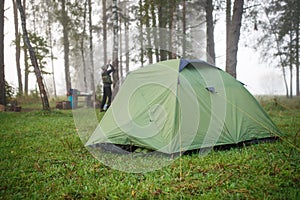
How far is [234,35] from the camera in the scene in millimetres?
7863

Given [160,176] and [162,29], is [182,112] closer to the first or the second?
[160,176]

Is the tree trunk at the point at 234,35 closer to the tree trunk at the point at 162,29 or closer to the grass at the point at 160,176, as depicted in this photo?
the tree trunk at the point at 162,29

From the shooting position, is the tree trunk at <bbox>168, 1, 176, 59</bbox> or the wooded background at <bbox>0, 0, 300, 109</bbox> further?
the tree trunk at <bbox>168, 1, 176, 59</bbox>

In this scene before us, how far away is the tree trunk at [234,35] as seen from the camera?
767 cm

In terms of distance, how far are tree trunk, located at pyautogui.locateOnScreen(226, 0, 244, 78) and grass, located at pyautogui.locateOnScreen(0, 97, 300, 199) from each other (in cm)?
398

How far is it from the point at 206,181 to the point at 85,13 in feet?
49.5

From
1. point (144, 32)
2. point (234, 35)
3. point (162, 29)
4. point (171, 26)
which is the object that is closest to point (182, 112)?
point (234, 35)

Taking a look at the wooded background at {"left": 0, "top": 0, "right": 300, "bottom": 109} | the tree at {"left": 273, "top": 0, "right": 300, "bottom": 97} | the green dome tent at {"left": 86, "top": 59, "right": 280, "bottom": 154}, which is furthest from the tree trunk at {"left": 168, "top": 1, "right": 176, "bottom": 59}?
the green dome tent at {"left": 86, "top": 59, "right": 280, "bottom": 154}

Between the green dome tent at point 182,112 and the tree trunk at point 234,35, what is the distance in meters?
3.54

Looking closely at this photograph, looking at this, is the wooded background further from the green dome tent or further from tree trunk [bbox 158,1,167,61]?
the green dome tent

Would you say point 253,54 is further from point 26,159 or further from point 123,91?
point 26,159

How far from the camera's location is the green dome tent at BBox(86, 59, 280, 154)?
384 centimetres

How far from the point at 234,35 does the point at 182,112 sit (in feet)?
16.2

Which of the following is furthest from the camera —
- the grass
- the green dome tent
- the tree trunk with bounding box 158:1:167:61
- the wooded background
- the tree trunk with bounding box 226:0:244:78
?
the tree trunk with bounding box 158:1:167:61
